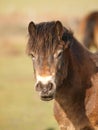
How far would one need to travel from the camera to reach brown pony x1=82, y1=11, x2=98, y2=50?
69.6 ft

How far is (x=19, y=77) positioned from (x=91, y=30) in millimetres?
3898

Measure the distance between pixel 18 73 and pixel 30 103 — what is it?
5.61 m

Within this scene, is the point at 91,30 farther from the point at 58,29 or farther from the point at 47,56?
the point at 47,56

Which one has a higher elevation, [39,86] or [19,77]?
[39,86]

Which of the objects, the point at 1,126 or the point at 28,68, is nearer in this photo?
the point at 1,126

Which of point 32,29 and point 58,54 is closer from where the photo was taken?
point 58,54

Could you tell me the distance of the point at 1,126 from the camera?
1196 cm

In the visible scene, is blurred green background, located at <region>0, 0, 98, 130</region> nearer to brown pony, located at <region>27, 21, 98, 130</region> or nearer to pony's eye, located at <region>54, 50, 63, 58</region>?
brown pony, located at <region>27, 21, 98, 130</region>

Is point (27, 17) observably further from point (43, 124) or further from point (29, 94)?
point (43, 124)

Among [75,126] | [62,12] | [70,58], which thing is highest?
[70,58]

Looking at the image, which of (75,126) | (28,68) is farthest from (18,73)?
(75,126)

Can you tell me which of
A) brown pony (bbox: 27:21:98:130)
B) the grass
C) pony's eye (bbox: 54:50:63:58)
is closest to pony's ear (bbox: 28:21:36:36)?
brown pony (bbox: 27:21:98:130)

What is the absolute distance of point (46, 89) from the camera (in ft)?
22.2

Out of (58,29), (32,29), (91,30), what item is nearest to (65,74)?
(58,29)
